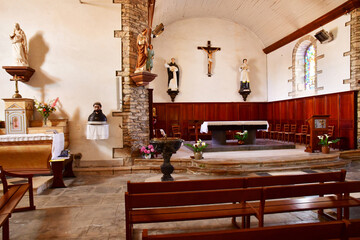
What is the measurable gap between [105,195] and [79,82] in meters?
3.24

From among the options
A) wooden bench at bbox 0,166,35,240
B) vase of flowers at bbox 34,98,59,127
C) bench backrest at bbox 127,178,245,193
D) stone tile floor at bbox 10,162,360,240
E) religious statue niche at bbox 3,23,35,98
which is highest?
religious statue niche at bbox 3,23,35,98

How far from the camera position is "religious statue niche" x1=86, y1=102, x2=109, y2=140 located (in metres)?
5.82

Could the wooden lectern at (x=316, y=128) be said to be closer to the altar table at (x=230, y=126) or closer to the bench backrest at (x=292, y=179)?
the altar table at (x=230, y=126)

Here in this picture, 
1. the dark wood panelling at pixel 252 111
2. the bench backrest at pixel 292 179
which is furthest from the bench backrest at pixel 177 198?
the dark wood panelling at pixel 252 111

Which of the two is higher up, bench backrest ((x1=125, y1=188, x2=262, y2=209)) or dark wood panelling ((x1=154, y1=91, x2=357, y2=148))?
dark wood panelling ((x1=154, y1=91, x2=357, y2=148))

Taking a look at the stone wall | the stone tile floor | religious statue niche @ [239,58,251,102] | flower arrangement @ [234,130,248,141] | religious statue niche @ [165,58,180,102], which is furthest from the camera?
religious statue niche @ [239,58,251,102]

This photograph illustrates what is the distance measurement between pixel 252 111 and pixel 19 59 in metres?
9.73

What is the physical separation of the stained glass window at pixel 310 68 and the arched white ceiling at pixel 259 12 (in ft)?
3.55

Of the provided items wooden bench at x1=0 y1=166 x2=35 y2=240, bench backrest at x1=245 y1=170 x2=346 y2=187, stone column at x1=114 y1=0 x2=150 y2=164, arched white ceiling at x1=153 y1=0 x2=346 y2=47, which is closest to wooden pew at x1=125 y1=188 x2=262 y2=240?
bench backrest at x1=245 y1=170 x2=346 y2=187

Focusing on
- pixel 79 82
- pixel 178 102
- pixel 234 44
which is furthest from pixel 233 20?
pixel 79 82

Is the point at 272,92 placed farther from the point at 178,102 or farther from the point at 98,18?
the point at 98,18

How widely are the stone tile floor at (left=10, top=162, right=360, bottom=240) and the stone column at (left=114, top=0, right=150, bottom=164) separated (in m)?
2.12

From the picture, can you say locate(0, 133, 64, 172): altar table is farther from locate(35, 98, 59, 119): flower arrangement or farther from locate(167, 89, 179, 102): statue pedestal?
locate(167, 89, 179, 102): statue pedestal

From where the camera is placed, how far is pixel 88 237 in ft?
8.76
